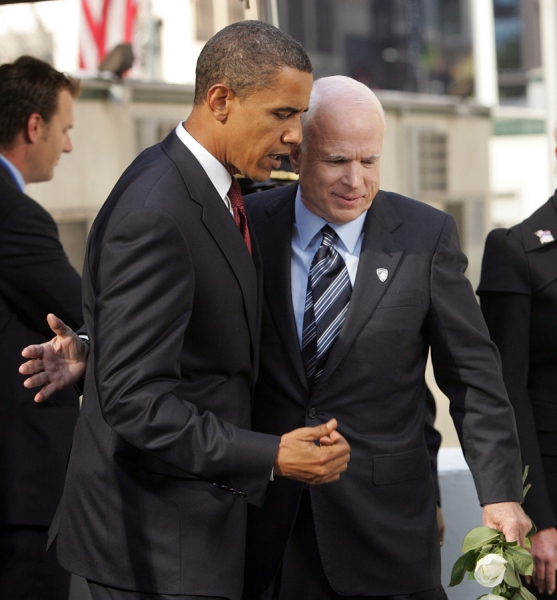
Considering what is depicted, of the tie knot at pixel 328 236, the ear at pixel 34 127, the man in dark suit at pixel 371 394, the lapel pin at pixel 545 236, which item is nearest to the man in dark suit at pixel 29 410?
the ear at pixel 34 127

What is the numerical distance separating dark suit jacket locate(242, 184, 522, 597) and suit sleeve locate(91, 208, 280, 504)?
1.61 ft

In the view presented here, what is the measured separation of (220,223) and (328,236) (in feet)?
1.69

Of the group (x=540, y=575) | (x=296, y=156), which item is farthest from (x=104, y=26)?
(x=540, y=575)

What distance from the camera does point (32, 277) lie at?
3.29m

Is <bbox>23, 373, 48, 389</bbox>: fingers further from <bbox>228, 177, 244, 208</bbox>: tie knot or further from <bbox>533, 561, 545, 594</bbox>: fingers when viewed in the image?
<bbox>533, 561, 545, 594</bbox>: fingers

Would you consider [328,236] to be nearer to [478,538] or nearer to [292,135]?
[292,135]

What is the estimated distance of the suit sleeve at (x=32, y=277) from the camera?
327 cm

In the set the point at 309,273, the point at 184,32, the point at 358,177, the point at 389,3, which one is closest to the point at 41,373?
the point at 309,273

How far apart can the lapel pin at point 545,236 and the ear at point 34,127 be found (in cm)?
172

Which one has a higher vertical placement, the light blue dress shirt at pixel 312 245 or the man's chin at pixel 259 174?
the man's chin at pixel 259 174

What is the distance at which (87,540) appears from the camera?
2.19 metres

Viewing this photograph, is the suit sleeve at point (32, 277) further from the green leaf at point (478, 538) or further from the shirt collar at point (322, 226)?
the green leaf at point (478, 538)

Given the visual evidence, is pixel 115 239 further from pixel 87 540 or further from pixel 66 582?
pixel 66 582

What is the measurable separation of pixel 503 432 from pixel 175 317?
3.01ft
